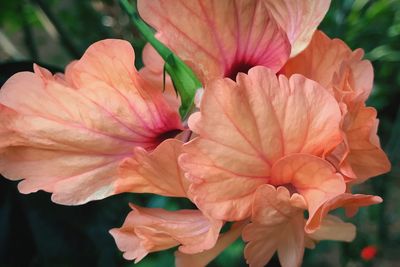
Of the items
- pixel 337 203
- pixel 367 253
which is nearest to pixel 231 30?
pixel 337 203

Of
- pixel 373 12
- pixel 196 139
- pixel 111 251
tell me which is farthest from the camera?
pixel 373 12

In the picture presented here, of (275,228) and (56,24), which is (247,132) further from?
(56,24)

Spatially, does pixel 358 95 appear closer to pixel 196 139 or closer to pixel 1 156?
pixel 196 139

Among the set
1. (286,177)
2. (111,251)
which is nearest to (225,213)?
(286,177)

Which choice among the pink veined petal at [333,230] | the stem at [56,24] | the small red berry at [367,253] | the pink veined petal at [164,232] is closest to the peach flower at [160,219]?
the pink veined petal at [164,232]

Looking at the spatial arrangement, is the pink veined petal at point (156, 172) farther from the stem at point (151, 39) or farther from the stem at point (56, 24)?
the stem at point (56, 24)

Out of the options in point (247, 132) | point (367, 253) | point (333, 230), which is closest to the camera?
point (247, 132)
